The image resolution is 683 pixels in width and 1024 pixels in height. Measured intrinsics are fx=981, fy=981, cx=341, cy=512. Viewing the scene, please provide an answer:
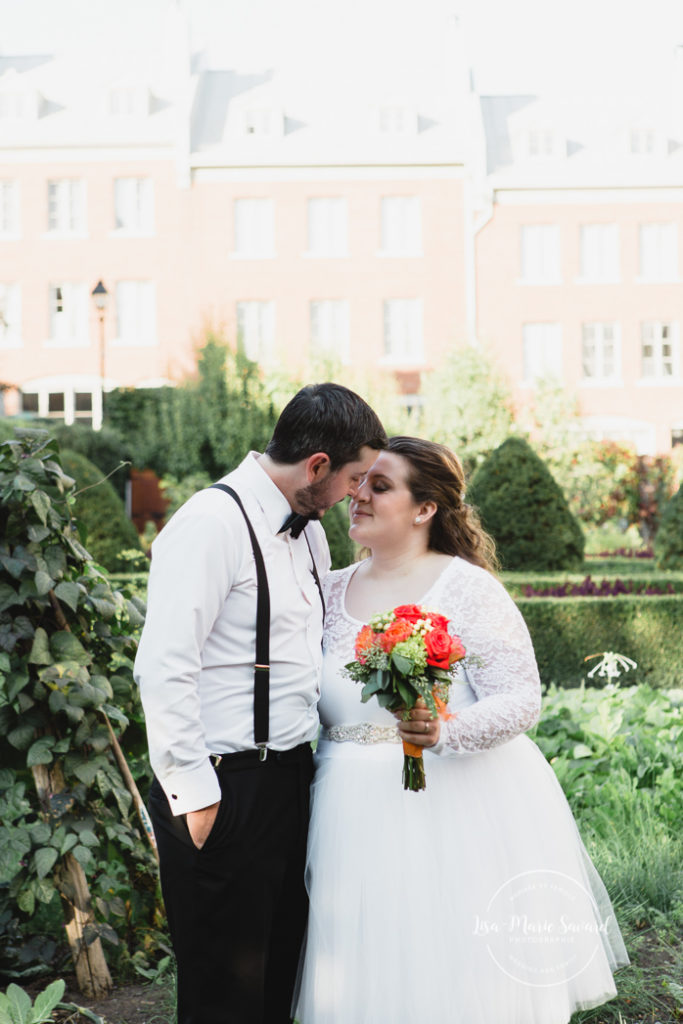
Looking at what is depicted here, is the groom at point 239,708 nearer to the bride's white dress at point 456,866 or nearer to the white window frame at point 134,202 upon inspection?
the bride's white dress at point 456,866

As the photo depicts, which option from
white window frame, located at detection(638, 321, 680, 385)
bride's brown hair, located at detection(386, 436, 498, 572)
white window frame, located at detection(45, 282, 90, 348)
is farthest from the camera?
white window frame, located at detection(638, 321, 680, 385)

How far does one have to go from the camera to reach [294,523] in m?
2.59

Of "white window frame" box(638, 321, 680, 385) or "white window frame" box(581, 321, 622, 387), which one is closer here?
"white window frame" box(581, 321, 622, 387)

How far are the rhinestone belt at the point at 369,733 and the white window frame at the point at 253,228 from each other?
2689 cm

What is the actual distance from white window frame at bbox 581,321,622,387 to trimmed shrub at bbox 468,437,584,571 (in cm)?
1883

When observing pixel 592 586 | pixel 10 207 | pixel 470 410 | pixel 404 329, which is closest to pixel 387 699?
pixel 592 586

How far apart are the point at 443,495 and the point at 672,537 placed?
9279 mm

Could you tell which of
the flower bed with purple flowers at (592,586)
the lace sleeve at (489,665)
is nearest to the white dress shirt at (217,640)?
the lace sleeve at (489,665)

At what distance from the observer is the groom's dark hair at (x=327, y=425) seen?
2531mm

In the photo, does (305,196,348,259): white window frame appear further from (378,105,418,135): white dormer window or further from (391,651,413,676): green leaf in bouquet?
(391,651,413,676): green leaf in bouquet

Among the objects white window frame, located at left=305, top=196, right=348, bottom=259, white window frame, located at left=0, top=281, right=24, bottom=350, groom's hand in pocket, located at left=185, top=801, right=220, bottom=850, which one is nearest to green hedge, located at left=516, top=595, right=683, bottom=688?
groom's hand in pocket, located at left=185, top=801, right=220, bottom=850

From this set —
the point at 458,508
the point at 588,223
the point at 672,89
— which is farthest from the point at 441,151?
the point at 458,508

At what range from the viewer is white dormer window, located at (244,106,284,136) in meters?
28.8

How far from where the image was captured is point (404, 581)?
3.05m
